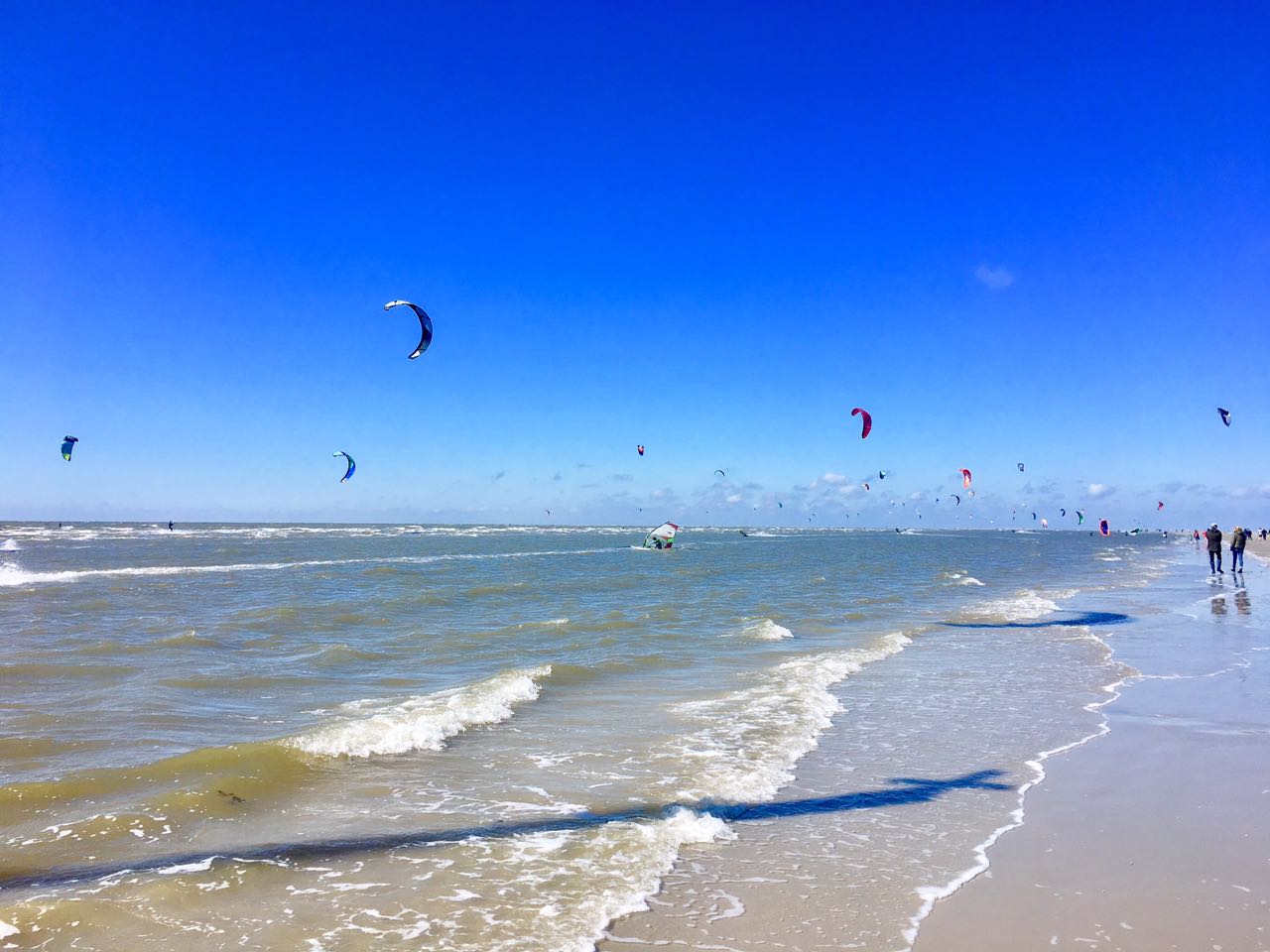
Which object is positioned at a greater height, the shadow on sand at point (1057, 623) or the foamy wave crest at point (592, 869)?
the foamy wave crest at point (592, 869)

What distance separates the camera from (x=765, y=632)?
1758cm

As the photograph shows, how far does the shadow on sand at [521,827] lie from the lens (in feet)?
17.9

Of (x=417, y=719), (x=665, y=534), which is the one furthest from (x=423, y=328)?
(x=665, y=534)

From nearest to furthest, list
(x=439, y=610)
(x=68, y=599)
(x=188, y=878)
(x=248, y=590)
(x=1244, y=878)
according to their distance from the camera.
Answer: (x=1244, y=878), (x=188, y=878), (x=439, y=610), (x=68, y=599), (x=248, y=590)

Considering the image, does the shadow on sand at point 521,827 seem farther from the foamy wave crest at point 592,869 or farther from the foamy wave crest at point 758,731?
the foamy wave crest at point 758,731

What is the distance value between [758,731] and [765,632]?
850cm

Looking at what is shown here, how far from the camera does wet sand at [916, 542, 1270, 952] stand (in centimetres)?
437

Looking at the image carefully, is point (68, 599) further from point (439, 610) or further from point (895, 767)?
point (895, 767)

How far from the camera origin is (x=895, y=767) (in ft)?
25.3

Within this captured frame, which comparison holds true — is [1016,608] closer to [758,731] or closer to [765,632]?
[765,632]

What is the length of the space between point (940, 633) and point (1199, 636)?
4.84 metres

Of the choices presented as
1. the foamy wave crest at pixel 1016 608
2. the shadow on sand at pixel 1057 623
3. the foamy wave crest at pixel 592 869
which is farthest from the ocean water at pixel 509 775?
the foamy wave crest at pixel 1016 608

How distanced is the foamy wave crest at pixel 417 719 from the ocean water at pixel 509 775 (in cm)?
5

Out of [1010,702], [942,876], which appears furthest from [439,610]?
[942,876]
